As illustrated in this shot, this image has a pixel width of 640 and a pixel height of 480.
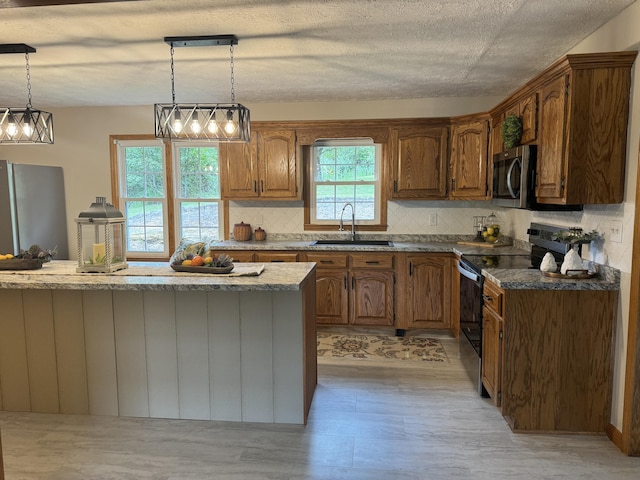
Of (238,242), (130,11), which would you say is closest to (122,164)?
(238,242)

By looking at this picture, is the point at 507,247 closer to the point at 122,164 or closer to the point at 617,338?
the point at 617,338

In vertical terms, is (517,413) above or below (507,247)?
below

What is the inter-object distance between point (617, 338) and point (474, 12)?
6.50 ft

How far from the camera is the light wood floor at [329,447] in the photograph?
229 centimetres

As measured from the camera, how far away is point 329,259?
449cm

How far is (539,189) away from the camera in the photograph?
2977 mm

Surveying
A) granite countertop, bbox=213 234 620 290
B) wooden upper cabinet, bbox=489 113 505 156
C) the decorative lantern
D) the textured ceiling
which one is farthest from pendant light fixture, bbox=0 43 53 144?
wooden upper cabinet, bbox=489 113 505 156

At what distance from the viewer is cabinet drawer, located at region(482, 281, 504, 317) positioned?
2.76 metres

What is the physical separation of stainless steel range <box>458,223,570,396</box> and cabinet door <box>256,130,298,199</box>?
194 cm

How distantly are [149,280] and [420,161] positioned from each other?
2.98 m

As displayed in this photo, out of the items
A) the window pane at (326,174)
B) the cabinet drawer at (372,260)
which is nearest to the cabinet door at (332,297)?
the cabinet drawer at (372,260)

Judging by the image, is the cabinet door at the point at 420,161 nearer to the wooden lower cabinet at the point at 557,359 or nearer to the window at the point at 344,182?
the window at the point at 344,182

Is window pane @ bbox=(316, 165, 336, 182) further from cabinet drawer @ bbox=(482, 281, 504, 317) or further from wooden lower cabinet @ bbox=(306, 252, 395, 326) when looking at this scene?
cabinet drawer @ bbox=(482, 281, 504, 317)

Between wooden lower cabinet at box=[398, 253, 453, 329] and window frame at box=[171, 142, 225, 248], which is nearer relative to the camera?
wooden lower cabinet at box=[398, 253, 453, 329]
